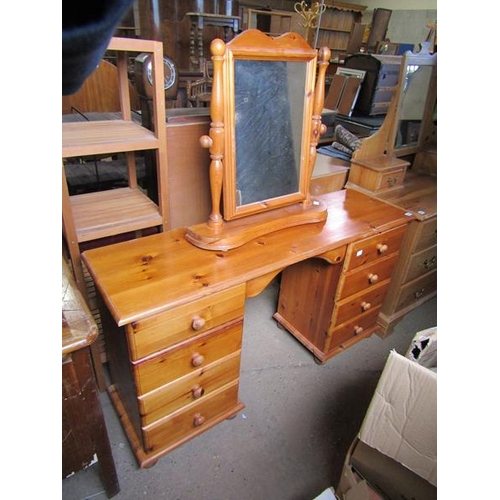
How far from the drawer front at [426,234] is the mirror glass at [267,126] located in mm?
749

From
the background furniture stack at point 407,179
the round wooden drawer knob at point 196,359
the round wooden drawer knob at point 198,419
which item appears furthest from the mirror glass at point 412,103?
the round wooden drawer knob at point 198,419

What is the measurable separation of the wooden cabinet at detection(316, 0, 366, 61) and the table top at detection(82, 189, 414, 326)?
181 inches

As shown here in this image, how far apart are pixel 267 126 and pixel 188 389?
95cm

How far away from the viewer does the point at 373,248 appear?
156 centimetres

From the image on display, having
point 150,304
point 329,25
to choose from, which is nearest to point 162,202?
point 150,304

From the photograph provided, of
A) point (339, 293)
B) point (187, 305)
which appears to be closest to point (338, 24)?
point (339, 293)

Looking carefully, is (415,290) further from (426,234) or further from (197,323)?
(197,323)

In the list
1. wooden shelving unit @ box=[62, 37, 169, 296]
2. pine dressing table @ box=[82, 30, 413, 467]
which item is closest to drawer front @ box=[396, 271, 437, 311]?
pine dressing table @ box=[82, 30, 413, 467]

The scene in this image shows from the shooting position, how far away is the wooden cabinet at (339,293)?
1554 millimetres

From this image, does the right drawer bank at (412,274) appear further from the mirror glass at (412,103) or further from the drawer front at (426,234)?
the mirror glass at (412,103)
